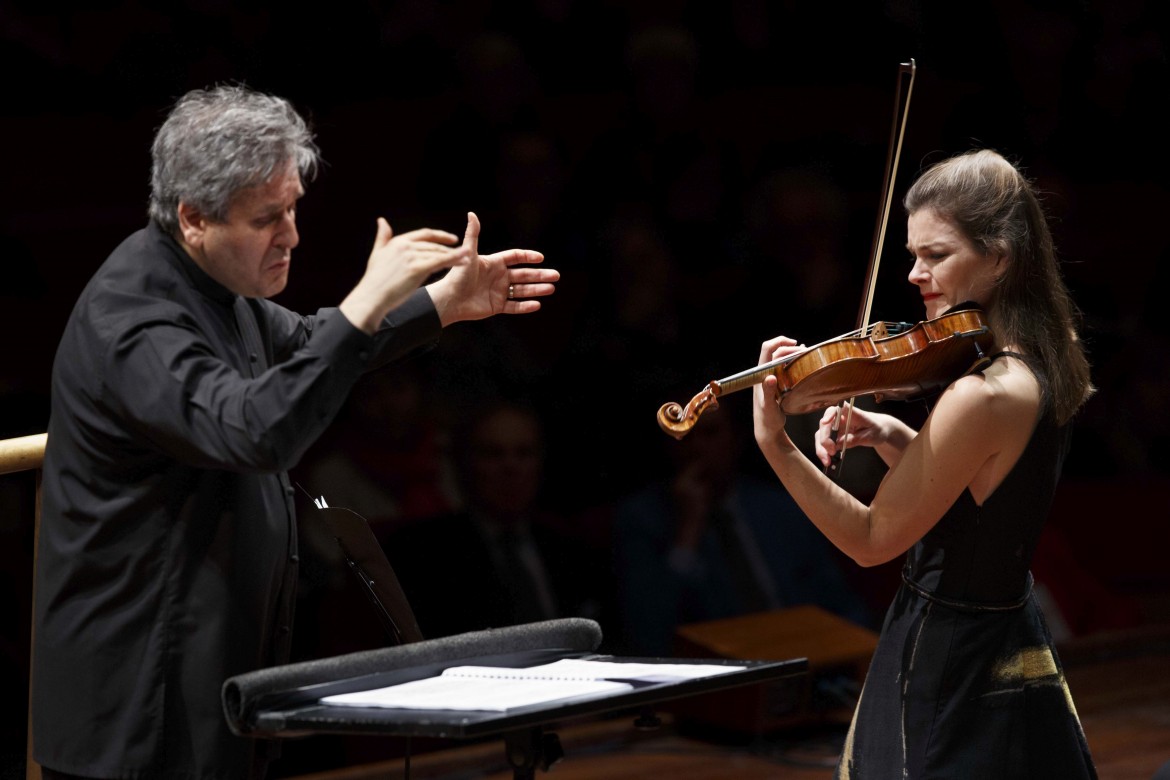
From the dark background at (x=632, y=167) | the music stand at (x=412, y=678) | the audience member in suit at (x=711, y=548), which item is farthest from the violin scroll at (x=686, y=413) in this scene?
the audience member in suit at (x=711, y=548)

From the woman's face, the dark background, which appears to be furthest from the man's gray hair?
the dark background

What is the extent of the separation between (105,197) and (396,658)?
1.89m

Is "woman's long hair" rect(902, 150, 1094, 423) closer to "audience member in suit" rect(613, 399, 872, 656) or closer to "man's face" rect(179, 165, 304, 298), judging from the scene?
"man's face" rect(179, 165, 304, 298)

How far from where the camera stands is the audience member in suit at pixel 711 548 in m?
3.88

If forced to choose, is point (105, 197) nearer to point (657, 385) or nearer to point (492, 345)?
point (492, 345)

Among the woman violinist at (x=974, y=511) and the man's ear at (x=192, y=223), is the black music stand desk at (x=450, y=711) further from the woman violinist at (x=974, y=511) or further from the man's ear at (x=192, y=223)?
the man's ear at (x=192, y=223)

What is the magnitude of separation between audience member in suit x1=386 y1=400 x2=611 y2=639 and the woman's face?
6.12 ft

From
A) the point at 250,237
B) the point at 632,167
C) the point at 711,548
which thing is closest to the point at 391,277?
the point at 250,237

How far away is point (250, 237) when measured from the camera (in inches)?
65.2

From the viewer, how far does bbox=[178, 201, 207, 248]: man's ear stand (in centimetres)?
164

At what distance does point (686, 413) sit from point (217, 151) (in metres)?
0.67

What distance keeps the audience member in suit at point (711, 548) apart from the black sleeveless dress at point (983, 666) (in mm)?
2038

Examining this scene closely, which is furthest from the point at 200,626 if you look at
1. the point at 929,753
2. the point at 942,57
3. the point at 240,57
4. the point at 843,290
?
the point at 942,57

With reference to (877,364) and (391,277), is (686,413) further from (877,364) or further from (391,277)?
(391,277)
